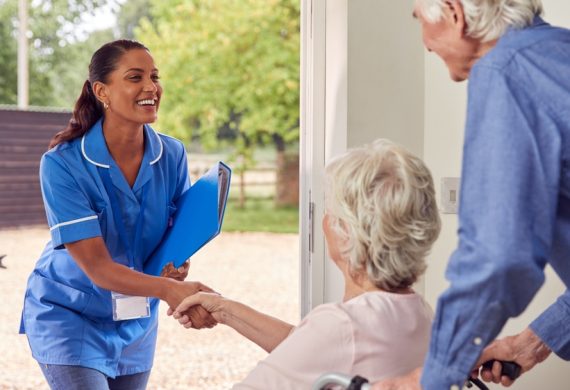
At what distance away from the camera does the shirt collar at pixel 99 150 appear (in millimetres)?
2080

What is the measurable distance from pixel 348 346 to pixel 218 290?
775 cm

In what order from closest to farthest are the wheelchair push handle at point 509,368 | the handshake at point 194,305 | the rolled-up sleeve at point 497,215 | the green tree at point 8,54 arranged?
the rolled-up sleeve at point 497,215, the wheelchair push handle at point 509,368, the handshake at point 194,305, the green tree at point 8,54

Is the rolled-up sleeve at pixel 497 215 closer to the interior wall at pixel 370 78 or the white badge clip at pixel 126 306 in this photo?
the white badge clip at pixel 126 306

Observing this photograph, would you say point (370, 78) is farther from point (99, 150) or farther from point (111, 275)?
point (111, 275)

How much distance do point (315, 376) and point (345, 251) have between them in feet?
0.67

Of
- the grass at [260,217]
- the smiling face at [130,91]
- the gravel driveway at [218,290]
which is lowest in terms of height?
the grass at [260,217]

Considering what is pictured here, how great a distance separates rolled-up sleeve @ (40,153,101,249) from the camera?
1.99 meters

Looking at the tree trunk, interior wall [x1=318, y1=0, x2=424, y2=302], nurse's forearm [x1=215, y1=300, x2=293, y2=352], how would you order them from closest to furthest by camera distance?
1. nurse's forearm [x1=215, y1=300, x2=293, y2=352]
2. interior wall [x1=318, y1=0, x2=424, y2=302]
3. the tree trunk

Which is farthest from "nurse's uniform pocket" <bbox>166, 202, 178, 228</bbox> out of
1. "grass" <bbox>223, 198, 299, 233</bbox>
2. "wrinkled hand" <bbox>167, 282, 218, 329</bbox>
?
"grass" <bbox>223, 198, 299, 233</bbox>

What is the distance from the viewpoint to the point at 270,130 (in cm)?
1263

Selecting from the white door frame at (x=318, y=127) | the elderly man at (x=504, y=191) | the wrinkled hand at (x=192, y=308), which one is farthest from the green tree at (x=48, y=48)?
the elderly man at (x=504, y=191)

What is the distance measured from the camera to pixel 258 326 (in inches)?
66.3

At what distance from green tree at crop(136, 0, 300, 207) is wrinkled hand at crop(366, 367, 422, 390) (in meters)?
11.1

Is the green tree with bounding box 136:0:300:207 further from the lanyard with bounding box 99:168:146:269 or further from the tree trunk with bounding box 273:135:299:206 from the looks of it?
the lanyard with bounding box 99:168:146:269
